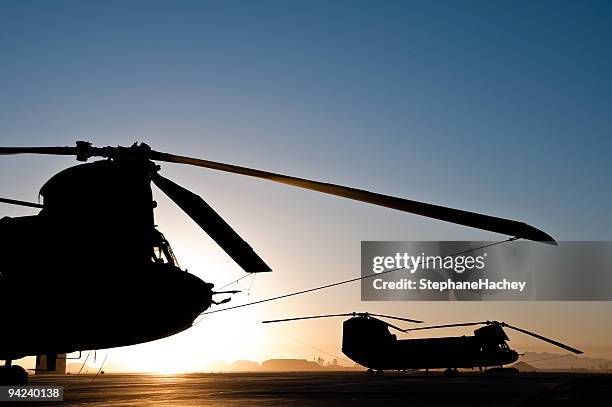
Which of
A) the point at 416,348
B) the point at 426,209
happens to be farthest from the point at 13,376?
the point at 416,348

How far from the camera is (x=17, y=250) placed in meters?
12.9

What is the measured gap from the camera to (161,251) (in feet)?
46.1

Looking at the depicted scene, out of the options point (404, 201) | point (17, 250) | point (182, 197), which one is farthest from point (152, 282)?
point (404, 201)

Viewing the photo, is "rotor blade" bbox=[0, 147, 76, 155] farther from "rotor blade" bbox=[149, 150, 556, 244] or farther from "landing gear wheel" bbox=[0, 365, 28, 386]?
"landing gear wheel" bbox=[0, 365, 28, 386]

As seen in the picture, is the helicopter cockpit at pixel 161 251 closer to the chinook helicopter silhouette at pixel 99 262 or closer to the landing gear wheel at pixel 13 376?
the chinook helicopter silhouette at pixel 99 262

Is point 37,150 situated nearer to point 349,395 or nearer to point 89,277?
point 89,277

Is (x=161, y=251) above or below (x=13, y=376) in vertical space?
above

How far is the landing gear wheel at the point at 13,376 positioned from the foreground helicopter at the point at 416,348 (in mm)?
35993

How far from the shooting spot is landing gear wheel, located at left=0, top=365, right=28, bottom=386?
16203 millimetres

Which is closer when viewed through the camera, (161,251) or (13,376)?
(161,251)

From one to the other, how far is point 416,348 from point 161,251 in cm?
4098

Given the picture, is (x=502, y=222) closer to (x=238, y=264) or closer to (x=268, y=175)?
(x=268, y=175)

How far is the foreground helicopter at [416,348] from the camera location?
51.0 metres

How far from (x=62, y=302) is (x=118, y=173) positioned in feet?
9.09
